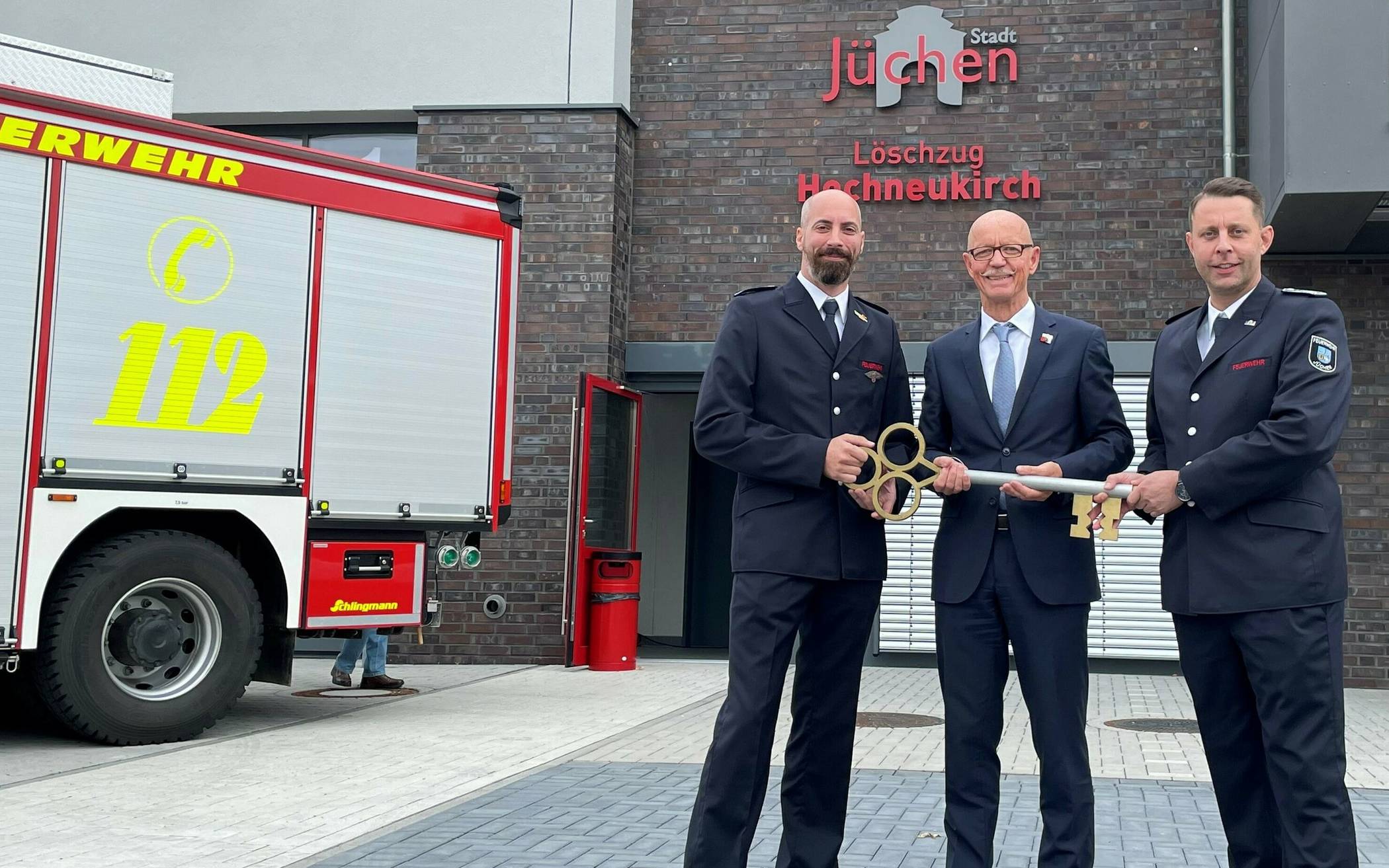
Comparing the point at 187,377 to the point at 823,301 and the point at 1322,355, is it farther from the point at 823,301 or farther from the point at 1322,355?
the point at 1322,355

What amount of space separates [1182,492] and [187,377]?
5940 millimetres

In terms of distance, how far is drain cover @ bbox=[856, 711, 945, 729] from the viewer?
909 cm

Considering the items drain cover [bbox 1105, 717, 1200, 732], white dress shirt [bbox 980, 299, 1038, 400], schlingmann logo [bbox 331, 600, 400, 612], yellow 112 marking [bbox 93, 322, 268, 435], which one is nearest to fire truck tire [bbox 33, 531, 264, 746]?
schlingmann logo [bbox 331, 600, 400, 612]

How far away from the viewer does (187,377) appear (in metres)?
8.03

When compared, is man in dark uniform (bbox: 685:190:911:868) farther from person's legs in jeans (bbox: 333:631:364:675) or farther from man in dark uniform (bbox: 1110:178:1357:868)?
person's legs in jeans (bbox: 333:631:364:675)

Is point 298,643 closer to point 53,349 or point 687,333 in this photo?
point 687,333

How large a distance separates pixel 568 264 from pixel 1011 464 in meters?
9.45

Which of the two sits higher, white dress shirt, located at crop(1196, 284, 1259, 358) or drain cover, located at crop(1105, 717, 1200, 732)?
white dress shirt, located at crop(1196, 284, 1259, 358)

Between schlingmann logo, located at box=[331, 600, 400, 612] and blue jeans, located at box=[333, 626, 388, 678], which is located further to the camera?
blue jeans, located at box=[333, 626, 388, 678]

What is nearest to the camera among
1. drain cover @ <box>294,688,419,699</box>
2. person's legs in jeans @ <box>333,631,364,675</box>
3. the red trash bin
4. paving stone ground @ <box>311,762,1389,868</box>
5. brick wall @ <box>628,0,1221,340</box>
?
paving stone ground @ <box>311,762,1389,868</box>

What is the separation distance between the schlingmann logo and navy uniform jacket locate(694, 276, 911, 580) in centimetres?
495

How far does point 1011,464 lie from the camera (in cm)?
413

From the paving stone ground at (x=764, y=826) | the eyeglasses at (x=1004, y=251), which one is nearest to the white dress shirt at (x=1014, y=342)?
the eyeglasses at (x=1004, y=251)

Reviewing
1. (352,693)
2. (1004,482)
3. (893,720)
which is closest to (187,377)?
(352,693)
